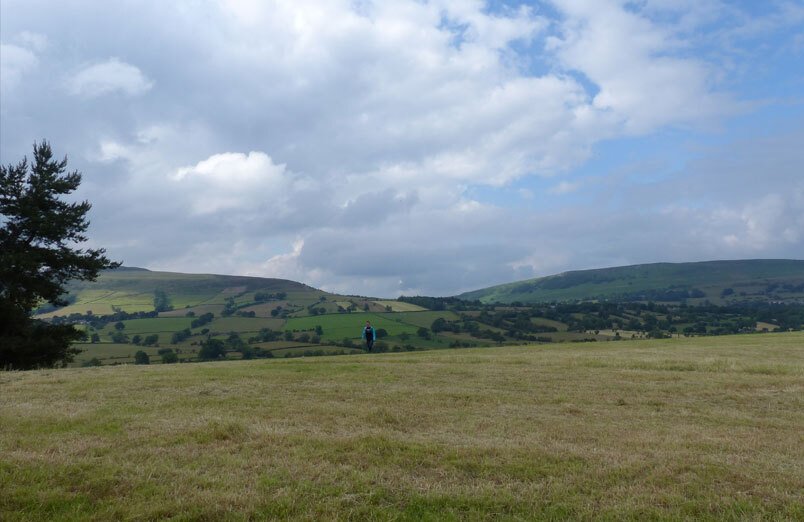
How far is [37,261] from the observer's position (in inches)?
1499

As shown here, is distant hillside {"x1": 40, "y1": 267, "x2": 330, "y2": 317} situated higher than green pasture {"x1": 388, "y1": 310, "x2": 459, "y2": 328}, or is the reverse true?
distant hillside {"x1": 40, "y1": 267, "x2": 330, "y2": 317}

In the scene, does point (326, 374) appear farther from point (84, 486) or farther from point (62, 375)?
point (84, 486)

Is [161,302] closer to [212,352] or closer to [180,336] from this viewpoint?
[180,336]

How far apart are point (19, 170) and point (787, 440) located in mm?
49001

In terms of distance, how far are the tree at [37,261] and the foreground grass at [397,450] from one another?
20.9m

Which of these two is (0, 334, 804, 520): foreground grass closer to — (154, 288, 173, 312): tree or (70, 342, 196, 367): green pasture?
(70, 342, 196, 367): green pasture

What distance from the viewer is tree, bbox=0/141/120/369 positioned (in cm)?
3706

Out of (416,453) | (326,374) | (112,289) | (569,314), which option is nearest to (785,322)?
(569,314)

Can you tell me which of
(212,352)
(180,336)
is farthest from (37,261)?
(180,336)

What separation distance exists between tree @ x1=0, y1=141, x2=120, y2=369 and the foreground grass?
68.7ft

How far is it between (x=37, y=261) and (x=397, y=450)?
38.1 m

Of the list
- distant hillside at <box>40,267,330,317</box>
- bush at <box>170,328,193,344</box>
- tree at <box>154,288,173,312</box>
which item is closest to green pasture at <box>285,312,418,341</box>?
bush at <box>170,328,193,344</box>

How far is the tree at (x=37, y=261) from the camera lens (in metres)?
37.1

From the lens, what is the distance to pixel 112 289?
193m
